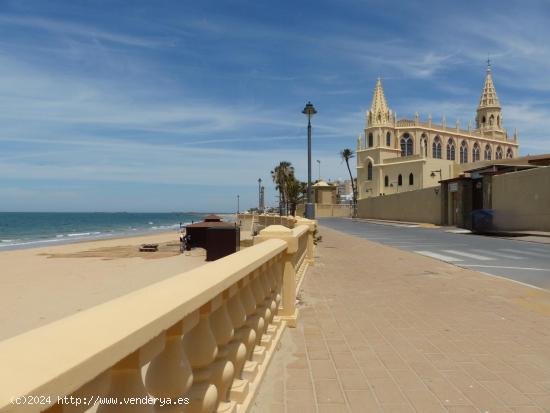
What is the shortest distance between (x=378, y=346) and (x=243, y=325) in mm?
2428

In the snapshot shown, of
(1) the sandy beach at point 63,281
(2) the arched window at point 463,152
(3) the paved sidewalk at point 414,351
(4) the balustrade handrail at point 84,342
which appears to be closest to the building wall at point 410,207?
(1) the sandy beach at point 63,281

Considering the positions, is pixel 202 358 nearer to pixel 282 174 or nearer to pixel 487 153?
pixel 282 174

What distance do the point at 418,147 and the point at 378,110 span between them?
449 inches

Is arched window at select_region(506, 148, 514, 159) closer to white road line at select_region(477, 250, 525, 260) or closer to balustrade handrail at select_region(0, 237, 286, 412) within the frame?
white road line at select_region(477, 250, 525, 260)

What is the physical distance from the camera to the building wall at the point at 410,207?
43969 millimetres

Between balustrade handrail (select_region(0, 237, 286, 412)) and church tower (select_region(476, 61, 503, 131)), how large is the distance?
11544 cm

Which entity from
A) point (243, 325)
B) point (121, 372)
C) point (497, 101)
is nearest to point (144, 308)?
point (121, 372)

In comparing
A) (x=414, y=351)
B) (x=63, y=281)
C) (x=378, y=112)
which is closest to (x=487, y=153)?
(x=378, y=112)

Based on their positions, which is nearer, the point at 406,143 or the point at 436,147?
the point at 406,143

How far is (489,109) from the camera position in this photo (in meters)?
107

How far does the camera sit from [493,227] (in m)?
29.0

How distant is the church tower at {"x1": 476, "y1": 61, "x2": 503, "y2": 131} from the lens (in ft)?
347

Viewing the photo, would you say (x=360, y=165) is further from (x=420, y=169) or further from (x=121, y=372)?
(x=121, y=372)

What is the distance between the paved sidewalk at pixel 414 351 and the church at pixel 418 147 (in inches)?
2251
